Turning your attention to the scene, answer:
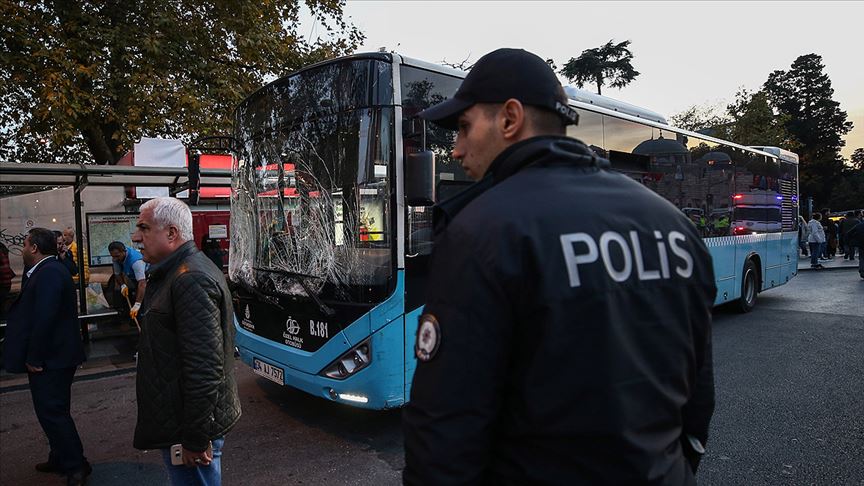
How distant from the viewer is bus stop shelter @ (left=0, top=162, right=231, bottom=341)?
7.64 metres

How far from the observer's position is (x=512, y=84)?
1.43 metres

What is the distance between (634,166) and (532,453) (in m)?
6.69

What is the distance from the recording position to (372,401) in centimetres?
439

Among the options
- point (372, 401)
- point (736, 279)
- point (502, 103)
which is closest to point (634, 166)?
point (736, 279)

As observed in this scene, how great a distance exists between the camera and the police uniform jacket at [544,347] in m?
1.17

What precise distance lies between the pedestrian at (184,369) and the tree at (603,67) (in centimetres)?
3556

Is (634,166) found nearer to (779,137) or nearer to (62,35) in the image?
(62,35)

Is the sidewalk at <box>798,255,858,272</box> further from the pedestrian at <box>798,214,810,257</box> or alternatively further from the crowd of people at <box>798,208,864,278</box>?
the pedestrian at <box>798,214,810,257</box>

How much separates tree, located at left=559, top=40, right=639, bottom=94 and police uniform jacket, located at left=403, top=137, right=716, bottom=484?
1433 inches

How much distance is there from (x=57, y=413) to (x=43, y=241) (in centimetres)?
123

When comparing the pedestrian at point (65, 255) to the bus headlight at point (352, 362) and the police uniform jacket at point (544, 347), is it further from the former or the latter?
the police uniform jacket at point (544, 347)

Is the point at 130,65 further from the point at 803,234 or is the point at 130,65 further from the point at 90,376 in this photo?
the point at 803,234

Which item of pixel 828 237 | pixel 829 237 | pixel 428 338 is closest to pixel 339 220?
pixel 428 338

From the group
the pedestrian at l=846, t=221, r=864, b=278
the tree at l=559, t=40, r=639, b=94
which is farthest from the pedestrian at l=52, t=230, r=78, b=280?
the tree at l=559, t=40, r=639, b=94
